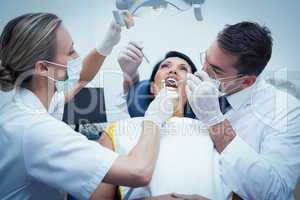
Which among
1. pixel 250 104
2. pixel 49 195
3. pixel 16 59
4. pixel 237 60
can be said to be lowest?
pixel 49 195

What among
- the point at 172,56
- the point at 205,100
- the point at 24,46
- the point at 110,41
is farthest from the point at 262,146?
the point at 24,46

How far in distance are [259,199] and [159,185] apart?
0.44m

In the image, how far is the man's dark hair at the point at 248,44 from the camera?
139 cm

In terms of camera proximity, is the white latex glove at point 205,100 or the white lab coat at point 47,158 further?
the white latex glove at point 205,100

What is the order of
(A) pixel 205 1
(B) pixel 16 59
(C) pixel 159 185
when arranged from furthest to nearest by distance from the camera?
1. (A) pixel 205 1
2. (C) pixel 159 185
3. (B) pixel 16 59

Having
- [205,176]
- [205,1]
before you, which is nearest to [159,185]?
[205,176]

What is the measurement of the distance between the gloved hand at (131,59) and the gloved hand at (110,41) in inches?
2.5

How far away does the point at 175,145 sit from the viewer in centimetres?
131

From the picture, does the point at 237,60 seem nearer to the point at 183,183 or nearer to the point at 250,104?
the point at 250,104

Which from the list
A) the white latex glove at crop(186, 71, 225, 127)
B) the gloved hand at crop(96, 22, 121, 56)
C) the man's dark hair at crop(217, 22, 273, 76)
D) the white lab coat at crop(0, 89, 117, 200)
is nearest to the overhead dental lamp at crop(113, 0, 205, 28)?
the gloved hand at crop(96, 22, 121, 56)

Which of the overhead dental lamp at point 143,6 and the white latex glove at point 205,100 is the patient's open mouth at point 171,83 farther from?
the overhead dental lamp at point 143,6

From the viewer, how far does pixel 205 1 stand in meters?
1.56

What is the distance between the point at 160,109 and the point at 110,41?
47 centimetres

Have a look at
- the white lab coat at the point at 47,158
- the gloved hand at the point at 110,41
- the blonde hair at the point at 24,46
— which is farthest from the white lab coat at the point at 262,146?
the blonde hair at the point at 24,46
